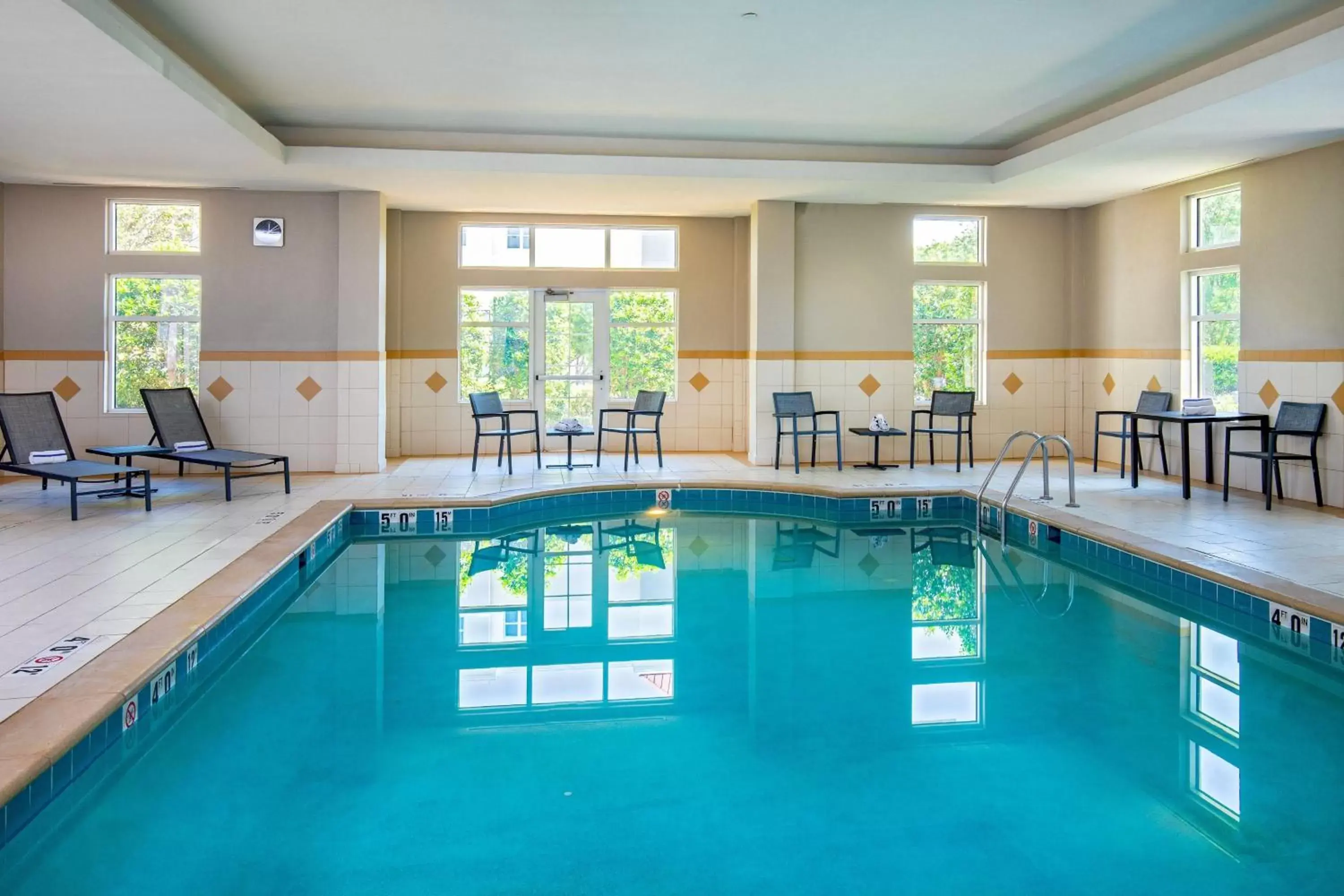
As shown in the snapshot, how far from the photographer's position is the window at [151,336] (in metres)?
8.41

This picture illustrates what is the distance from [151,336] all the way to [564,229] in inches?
152

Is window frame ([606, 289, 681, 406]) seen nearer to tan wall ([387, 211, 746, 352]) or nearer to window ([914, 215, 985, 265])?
tan wall ([387, 211, 746, 352])

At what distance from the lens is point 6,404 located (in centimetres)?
682

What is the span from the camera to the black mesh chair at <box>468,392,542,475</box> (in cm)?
831

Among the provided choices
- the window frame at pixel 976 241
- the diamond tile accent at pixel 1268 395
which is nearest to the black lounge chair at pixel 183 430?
the window frame at pixel 976 241

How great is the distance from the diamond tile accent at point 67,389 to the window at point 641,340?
473 cm

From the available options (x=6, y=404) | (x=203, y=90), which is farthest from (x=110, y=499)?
(x=203, y=90)

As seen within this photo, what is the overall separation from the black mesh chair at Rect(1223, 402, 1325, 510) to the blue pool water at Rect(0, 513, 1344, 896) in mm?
2321

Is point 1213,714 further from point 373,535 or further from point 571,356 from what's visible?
point 571,356

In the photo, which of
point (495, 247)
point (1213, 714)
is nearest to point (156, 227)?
point (495, 247)

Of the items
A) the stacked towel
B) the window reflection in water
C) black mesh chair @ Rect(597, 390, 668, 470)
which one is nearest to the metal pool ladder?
the stacked towel

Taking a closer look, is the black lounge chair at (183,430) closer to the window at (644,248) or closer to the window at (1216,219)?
the window at (644,248)

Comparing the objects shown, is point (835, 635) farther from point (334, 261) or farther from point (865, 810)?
point (334, 261)

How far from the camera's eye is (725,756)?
2.96 metres
